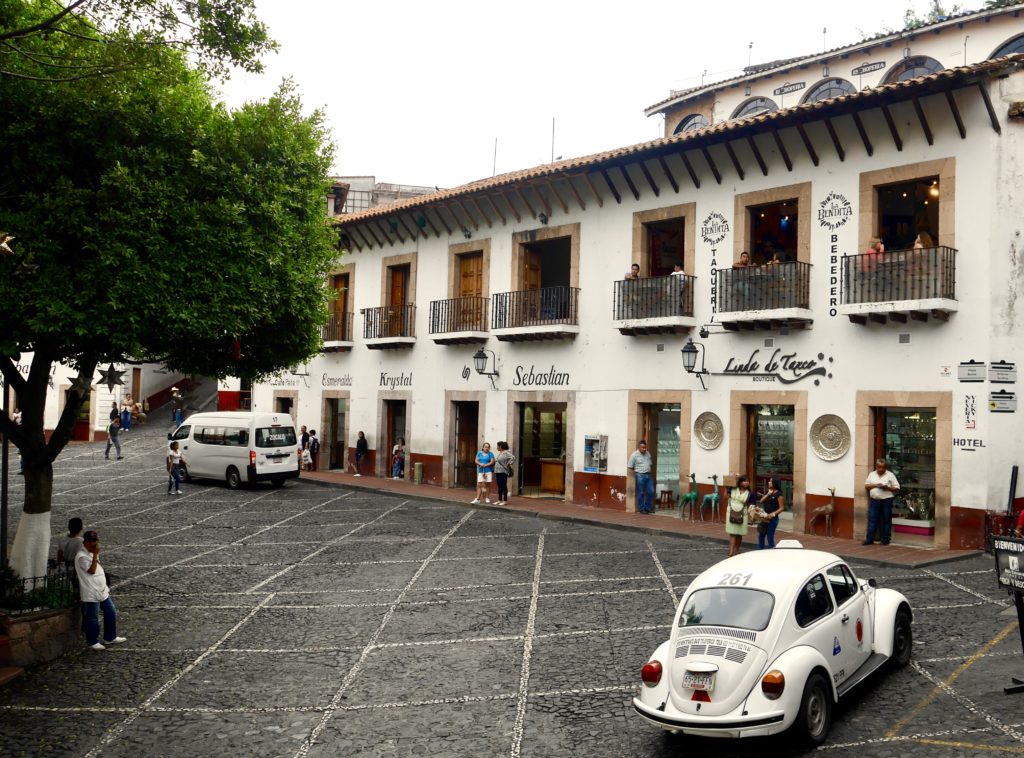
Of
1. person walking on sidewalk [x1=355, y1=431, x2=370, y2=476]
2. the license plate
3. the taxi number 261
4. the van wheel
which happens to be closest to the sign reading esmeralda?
the van wheel

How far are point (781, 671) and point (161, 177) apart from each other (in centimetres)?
962

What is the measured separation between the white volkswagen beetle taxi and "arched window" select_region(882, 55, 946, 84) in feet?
69.2

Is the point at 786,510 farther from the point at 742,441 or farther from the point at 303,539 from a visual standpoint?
the point at 303,539

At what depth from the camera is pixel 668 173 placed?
2028 cm

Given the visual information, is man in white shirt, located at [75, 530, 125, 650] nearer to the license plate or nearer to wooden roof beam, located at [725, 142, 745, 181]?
the license plate

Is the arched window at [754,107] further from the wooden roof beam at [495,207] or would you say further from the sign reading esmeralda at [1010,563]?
the sign reading esmeralda at [1010,563]

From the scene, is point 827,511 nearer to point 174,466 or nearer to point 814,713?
point 814,713

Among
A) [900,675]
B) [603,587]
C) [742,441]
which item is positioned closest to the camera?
[900,675]

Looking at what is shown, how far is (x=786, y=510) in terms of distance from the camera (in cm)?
1856

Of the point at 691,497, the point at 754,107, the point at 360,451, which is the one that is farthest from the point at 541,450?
the point at 754,107

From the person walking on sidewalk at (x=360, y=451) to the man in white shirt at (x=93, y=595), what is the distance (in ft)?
57.0

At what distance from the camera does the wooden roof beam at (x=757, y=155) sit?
18.6 m

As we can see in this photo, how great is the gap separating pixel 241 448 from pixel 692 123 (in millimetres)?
19153

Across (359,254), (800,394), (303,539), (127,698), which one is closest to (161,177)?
(127,698)
